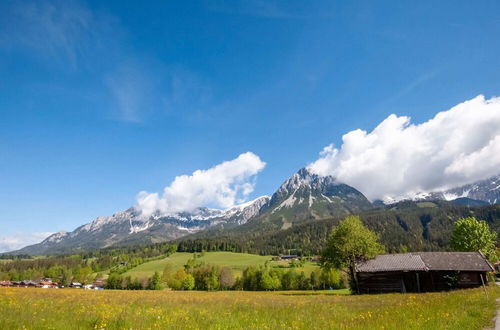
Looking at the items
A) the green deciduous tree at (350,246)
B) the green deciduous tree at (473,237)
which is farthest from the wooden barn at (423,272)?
the green deciduous tree at (473,237)

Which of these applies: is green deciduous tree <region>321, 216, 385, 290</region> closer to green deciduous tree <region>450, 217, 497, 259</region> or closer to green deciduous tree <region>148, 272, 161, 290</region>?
green deciduous tree <region>450, 217, 497, 259</region>

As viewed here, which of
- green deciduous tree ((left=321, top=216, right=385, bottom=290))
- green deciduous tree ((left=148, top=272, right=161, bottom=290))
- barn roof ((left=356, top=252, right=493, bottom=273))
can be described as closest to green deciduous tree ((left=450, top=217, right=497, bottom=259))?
barn roof ((left=356, top=252, right=493, bottom=273))

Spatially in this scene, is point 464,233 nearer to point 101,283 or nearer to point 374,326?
point 374,326

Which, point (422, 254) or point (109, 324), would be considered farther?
point (422, 254)

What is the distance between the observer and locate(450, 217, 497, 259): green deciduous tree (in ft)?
208

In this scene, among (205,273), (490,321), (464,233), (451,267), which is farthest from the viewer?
(205,273)

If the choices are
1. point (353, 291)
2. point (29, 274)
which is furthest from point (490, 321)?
point (29, 274)

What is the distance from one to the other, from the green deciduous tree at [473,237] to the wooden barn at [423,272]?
62.2ft

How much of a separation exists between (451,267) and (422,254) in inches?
182

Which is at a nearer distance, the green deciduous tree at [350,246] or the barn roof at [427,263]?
the barn roof at [427,263]

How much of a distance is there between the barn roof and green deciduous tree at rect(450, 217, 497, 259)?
1888 cm

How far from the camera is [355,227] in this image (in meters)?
49.9

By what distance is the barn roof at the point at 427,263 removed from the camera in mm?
45031

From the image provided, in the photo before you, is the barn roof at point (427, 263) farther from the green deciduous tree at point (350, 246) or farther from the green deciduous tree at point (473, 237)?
the green deciduous tree at point (473, 237)
